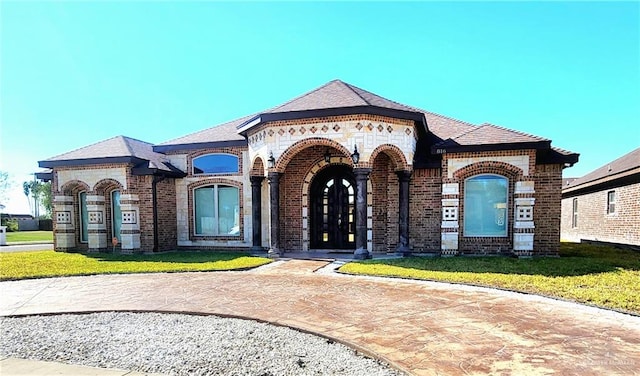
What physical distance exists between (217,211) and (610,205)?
17130mm

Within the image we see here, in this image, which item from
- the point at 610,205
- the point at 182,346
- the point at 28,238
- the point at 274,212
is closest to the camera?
the point at 182,346

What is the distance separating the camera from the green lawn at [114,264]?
27.2 ft

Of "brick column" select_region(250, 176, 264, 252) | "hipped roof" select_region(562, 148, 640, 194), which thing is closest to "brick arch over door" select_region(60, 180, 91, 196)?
"brick column" select_region(250, 176, 264, 252)

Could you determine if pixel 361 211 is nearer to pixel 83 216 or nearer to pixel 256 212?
pixel 256 212

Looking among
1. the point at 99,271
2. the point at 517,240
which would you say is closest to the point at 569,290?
the point at 517,240

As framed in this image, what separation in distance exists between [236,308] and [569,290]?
5807 mm

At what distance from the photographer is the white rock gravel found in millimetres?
3281

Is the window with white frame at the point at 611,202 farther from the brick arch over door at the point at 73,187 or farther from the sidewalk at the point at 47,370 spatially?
the brick arch over door at the point at 73,187

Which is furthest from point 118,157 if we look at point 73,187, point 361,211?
point 361,211

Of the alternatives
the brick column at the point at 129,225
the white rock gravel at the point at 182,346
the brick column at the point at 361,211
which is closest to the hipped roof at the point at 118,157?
the brick column at the point at 129,225

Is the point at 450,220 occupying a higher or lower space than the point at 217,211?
lower

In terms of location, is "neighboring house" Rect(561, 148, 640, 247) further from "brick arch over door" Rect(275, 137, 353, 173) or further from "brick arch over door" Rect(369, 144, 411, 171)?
"brick arch over door" Rect(275, 137, 353, 173)

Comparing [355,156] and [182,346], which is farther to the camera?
[355,156]

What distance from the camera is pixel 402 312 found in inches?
195
